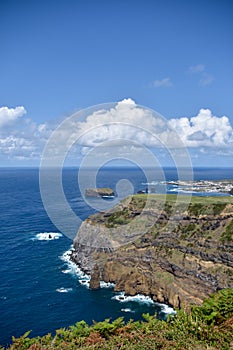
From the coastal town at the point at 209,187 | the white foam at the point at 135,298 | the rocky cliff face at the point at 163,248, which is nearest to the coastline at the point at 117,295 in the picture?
the white foam at the point at 135,298

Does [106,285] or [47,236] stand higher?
[47,236]

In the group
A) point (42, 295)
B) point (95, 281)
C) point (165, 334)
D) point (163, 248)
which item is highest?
point (165, 334)

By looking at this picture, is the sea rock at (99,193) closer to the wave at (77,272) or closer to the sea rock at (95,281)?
the wave at (77,272)

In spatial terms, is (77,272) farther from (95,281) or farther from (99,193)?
(99,193)

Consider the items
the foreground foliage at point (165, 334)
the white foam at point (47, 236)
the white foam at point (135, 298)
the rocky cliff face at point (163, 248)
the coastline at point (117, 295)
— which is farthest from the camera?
the white foam at point (47, 236)

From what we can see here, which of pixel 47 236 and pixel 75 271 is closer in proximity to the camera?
pixel 75 271

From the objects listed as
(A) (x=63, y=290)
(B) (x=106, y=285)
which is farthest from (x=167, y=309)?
(A) (x=63, y=290)
